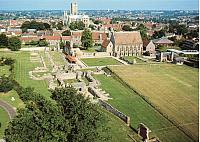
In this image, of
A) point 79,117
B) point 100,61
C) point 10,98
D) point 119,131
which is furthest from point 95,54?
point 79,117

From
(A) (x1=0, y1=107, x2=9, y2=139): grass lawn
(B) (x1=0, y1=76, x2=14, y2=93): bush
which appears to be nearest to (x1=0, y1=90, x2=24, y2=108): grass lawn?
(B) (x1=0, y1=76, x2=14, y2=93): bush

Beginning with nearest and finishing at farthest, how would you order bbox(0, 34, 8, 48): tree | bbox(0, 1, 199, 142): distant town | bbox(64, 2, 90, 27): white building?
bbox(0, 1, 199, 142): distant town → bbox(0, 34, 8, 48): tree → bbox(64, 2, 90, 27): white building

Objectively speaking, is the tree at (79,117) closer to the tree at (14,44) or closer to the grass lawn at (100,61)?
the grass lawn at (100,61)

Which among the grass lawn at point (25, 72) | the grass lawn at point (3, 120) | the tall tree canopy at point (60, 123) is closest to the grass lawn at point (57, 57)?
the grass lawn at point (25, 72)

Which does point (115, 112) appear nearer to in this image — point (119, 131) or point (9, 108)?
point (119, 131)

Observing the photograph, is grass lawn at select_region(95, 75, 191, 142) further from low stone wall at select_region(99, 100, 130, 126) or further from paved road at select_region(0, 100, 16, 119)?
paved road at select_region(0, 100, 16, 119)

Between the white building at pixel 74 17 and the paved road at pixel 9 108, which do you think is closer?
the paved road at pixel 9 108

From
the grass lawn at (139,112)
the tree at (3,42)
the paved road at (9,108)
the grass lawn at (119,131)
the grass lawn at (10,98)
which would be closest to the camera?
the grass lawn at (119,131)
